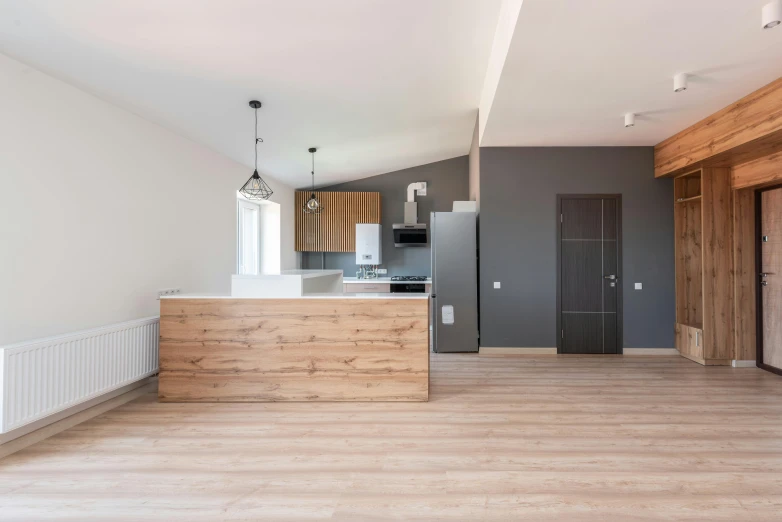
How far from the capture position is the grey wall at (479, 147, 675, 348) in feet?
18.9

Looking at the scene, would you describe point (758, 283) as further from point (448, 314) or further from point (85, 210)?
point (85, 210)

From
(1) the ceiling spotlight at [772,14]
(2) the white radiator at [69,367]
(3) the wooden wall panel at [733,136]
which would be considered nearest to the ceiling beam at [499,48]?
(1) the ceiling spotlight at [772,14]

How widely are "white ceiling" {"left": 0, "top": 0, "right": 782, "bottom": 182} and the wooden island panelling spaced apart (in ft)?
6.12

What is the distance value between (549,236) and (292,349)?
12.1 feet

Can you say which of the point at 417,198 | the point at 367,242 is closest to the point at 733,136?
the point at 417,198

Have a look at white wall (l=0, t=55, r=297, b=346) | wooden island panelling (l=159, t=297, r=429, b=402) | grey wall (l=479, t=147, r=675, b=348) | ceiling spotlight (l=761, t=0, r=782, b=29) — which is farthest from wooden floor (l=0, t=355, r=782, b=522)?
ceiling spotlight (l=761, t=0, r=782, b=29)

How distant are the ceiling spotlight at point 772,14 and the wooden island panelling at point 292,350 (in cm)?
292

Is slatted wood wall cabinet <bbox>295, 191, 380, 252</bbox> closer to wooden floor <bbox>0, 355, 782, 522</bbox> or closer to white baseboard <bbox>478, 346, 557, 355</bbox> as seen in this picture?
white baseboard <bbox>478, 346, 557, 355</bbox>

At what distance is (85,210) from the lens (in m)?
3.49

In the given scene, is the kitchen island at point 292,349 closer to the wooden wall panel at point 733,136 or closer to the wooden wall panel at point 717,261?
the wooden wall panel at point 733,136

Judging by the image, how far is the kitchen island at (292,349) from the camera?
389 cm

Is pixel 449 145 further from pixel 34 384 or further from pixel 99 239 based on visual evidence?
pixel 34 384

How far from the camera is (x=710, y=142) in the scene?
4.53 meters

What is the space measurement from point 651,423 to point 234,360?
3.38m
